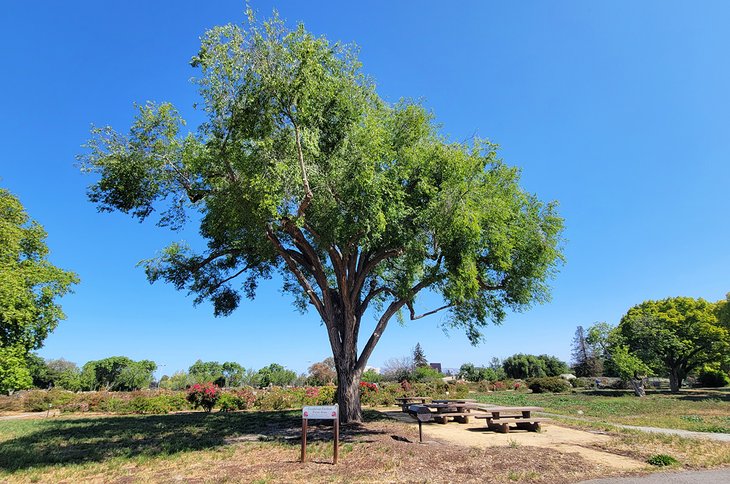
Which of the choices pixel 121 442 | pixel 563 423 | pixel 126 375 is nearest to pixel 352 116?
pixel 121 442

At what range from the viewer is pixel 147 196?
41.9ft

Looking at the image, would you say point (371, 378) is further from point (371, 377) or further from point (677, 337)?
point (677, 337)

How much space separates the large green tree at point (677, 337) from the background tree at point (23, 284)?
4091 centimetres

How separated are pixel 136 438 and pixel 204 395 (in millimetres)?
11109

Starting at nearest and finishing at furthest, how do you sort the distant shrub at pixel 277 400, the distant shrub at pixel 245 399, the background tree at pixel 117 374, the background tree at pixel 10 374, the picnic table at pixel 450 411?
1. the background tree at pixel 10 374
2. the picnic table at pixel 450 411
3. the distant shrub at pixel 245 399
4. the distant shrub at pixel 277 400
5. the background tree at pixel 117 374

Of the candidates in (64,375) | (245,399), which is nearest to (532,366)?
(245,399)

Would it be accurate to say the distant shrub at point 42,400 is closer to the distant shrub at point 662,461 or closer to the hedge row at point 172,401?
the hedge row at point 172,401

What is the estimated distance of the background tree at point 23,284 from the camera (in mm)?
14531

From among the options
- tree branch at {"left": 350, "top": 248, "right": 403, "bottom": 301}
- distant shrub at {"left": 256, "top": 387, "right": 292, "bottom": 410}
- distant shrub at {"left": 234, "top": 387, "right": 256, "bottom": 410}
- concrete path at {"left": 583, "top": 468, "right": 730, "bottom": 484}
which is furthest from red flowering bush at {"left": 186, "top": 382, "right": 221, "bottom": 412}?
concrete path at {"left": 583, "top": 468, "right": 730, "bottom": 484}

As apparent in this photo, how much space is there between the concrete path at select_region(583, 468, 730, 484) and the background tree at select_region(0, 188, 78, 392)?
605 inches

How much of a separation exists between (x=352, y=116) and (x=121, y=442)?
11.4m

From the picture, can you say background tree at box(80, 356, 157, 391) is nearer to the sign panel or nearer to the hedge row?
the hedge row

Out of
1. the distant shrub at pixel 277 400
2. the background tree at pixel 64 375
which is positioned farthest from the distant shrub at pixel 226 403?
the background tree at pixel 64 375

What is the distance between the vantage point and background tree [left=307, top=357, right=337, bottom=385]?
52.9 m
